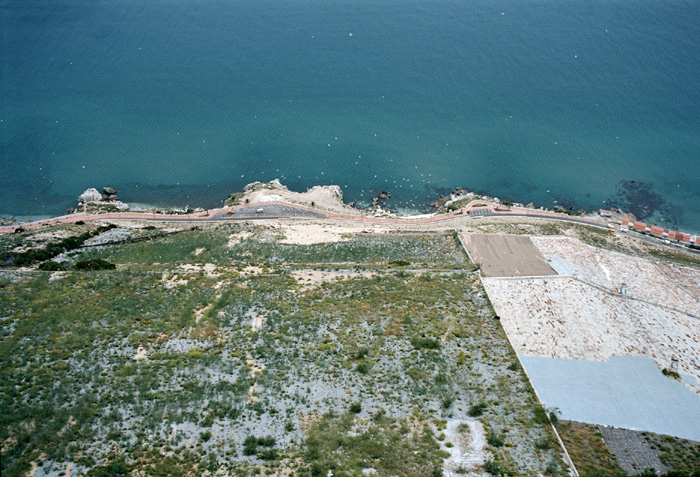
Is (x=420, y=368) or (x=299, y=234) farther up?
(x=299, y=234)

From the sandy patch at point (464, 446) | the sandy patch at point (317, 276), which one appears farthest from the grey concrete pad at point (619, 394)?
the sandy patch at point (317, 276)

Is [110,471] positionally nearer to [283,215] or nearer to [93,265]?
[93,265]

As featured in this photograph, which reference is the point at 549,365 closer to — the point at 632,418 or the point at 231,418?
the point at 632,418

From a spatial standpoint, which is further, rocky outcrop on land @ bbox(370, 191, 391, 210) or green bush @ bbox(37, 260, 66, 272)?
rocky outcrop on land @ bbox(370, 191, 391, 210)

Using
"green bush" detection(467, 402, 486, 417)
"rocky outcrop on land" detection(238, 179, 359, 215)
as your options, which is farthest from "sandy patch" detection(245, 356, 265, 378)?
"rocky outcrop on land" detection(238, 179, 359, 215)

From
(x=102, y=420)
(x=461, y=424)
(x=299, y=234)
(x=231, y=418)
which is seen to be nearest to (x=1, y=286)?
(x=102, y=420)

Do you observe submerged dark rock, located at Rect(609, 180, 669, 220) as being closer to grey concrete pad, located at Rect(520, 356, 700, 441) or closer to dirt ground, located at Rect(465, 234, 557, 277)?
dirt ground, located at Rect(465, 234, 557, 277)
